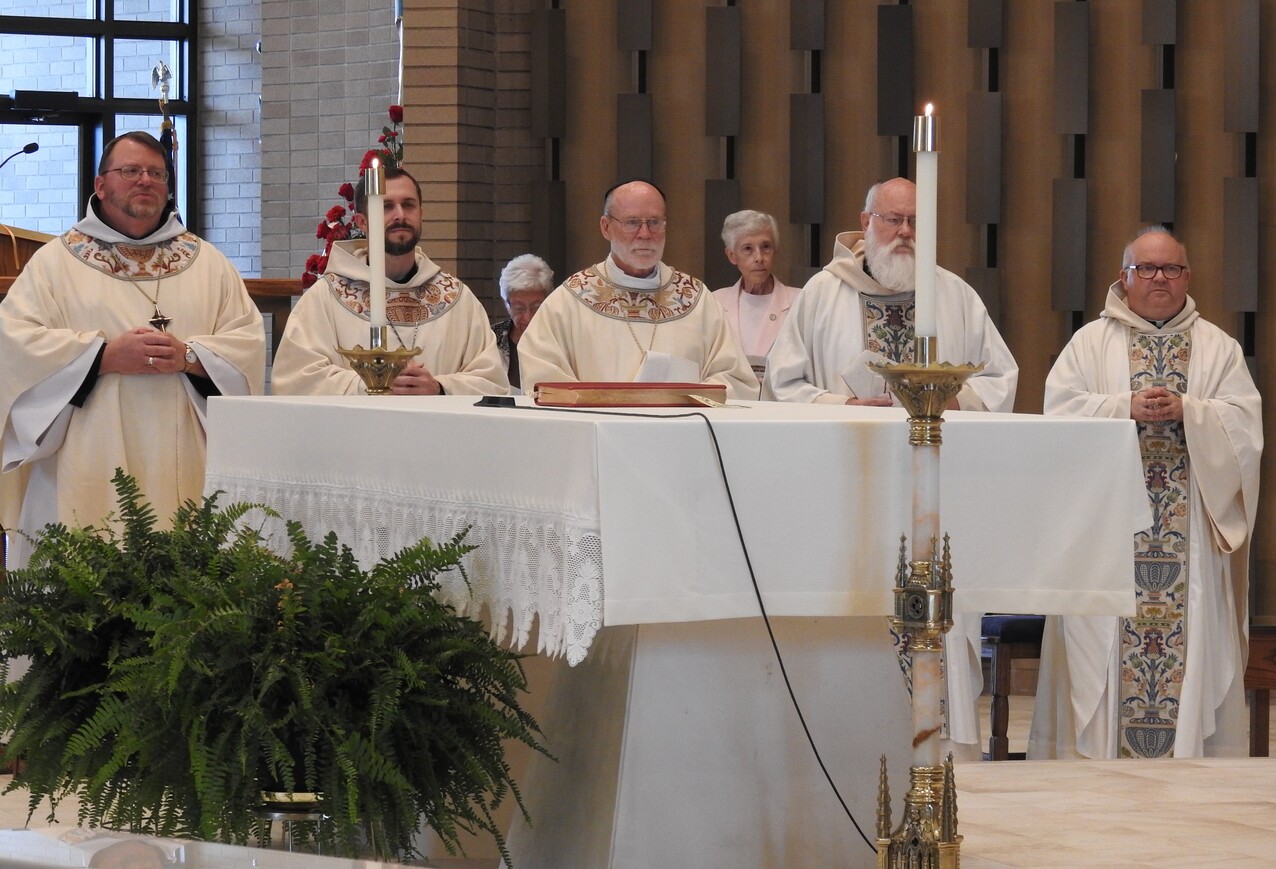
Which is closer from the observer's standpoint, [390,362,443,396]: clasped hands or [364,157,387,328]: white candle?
[364,157,387,328]: white candle

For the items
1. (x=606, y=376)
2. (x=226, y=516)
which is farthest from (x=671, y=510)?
(x=606, y=376)

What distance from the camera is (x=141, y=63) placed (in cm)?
1341

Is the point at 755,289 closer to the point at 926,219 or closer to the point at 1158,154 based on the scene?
the point at 1158,154

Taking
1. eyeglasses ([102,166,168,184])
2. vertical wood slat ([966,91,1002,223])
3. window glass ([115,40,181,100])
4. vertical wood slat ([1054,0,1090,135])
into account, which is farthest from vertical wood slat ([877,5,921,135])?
window glass ([115,40,181,100])

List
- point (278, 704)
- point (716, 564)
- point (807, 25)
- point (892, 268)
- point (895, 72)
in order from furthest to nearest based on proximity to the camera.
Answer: point (807, 25) → point (895, 72) → point (892, 268) → point (278, 704) → point (716, 564)

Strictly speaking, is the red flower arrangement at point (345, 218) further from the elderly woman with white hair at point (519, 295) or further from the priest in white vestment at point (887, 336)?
the priest in white vestment at point (887, 336)

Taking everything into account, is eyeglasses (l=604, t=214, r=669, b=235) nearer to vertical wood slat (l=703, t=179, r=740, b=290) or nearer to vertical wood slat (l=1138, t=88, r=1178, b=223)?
vertical wood slat (l=703, t=179, r=740, b=290)

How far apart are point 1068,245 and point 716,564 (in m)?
5.37

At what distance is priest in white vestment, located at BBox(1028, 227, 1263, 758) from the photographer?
6.22 meters

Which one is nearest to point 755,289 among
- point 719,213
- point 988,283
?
point 719,213

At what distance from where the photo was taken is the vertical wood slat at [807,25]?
828 cm

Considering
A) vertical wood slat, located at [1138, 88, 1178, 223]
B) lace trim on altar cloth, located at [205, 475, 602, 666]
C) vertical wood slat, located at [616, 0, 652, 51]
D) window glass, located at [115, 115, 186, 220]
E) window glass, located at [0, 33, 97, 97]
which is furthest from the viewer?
window glass, located at [0, 33, 97, 97]

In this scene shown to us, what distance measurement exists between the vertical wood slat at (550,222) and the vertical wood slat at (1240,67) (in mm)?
2990

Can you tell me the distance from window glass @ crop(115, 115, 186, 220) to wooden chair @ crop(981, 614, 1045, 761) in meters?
8.48
